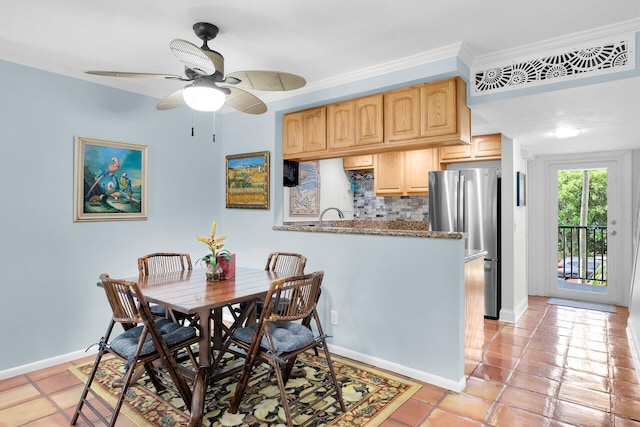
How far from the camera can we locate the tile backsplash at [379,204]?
203 inches

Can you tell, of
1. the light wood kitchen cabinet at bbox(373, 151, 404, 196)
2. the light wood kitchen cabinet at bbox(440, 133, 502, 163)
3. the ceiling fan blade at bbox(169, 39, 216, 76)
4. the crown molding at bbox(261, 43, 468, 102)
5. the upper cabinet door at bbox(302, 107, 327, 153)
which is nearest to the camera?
the ceiling fan blade at bbox(169, 39, 216, 76)

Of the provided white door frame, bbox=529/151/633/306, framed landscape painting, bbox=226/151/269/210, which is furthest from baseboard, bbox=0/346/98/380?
white door frame, bbox=529/151/633/306

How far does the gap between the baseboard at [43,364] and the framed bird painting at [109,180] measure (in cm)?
110

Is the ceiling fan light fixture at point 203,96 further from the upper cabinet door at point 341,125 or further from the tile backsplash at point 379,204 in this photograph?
the tile backsplash at point 379,204

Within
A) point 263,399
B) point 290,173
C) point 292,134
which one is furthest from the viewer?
point 290,173

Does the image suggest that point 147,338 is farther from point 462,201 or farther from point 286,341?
point 462,201

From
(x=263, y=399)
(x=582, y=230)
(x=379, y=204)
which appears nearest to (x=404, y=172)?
(x=379, y=204)

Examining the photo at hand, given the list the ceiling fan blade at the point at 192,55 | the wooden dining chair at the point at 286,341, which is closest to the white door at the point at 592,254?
the wooden dining chair at the point at 286,341

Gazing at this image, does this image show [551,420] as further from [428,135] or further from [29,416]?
[29,416]

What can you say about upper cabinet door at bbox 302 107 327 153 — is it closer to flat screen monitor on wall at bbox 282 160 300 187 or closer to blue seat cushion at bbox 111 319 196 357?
flat screen monitor on wall at bbox 282 160 300 187

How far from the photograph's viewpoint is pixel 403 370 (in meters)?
2.75

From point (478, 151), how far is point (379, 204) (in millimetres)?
1578

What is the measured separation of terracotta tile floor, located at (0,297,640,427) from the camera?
2195 millimetres

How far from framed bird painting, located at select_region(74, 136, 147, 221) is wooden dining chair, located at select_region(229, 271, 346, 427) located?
5.91 ft
